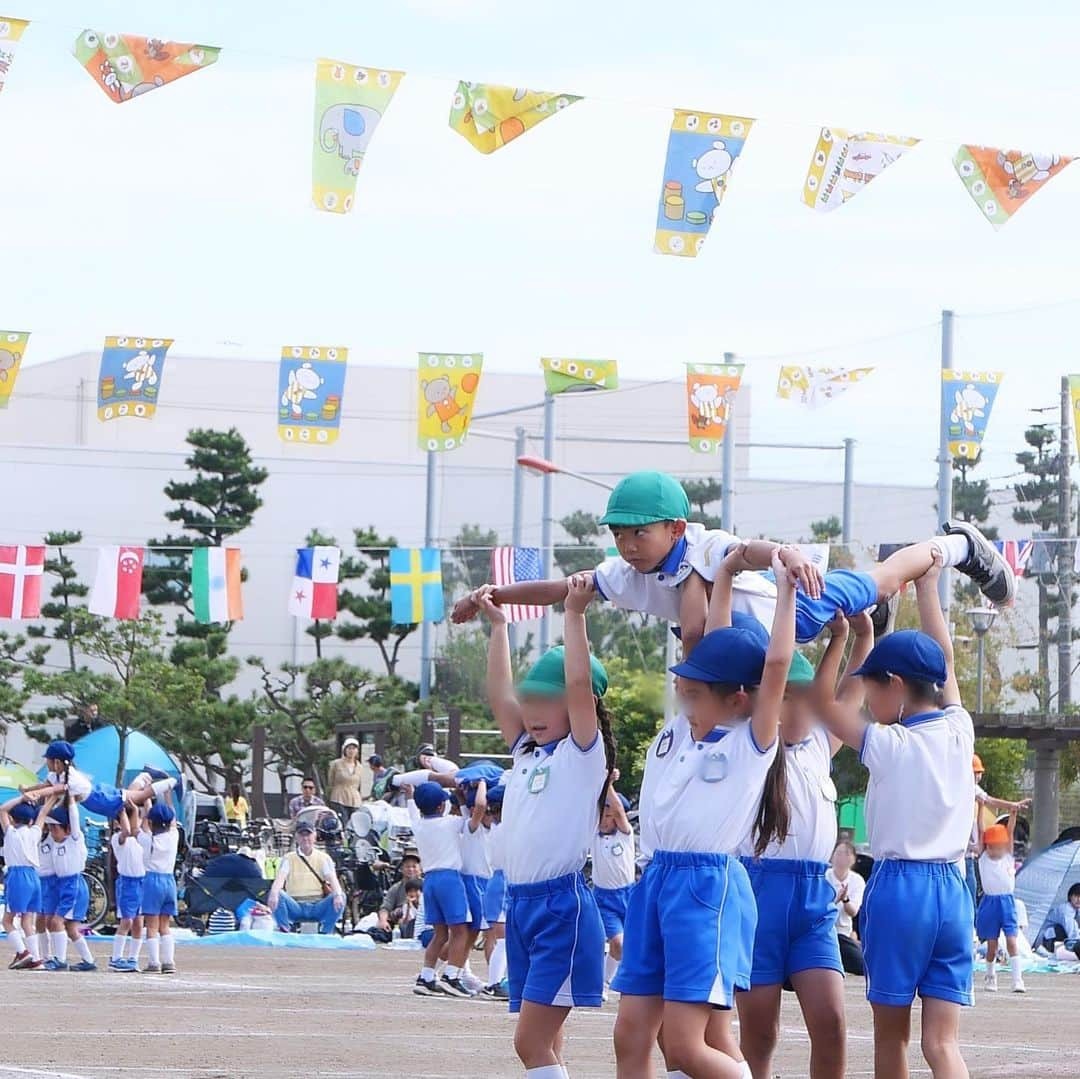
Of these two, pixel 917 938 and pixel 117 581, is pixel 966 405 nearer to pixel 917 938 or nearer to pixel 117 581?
pixel 117 581

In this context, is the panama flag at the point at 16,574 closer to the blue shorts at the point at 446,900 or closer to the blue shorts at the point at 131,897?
the blue shorts at the point at 131,897

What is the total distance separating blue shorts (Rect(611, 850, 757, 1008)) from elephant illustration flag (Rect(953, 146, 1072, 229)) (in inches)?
501

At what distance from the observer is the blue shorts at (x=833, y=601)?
21.2 feet

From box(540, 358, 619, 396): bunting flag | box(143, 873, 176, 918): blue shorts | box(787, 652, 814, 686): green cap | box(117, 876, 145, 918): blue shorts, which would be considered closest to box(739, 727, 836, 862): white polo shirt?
box(787, 652, 814, 686): green cap

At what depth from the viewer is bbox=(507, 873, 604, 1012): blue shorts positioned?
6953mm

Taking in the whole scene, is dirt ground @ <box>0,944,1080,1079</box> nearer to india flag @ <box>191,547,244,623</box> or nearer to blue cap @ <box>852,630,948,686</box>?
blue cap @ <box>852,630,948,686</box>

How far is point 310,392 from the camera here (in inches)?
1022

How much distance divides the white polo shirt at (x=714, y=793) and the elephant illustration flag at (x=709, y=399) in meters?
21.6

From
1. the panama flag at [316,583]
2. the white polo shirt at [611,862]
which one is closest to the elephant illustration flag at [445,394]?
the panama flag at [316,583]

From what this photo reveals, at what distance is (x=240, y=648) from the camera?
58.3 m

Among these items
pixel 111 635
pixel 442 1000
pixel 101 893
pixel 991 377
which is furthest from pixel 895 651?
pixel 111 635

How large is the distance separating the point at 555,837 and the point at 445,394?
19.4m

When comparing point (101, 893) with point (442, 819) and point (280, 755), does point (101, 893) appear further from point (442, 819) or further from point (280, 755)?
point (280, 755)

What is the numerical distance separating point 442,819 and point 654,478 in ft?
36.3
